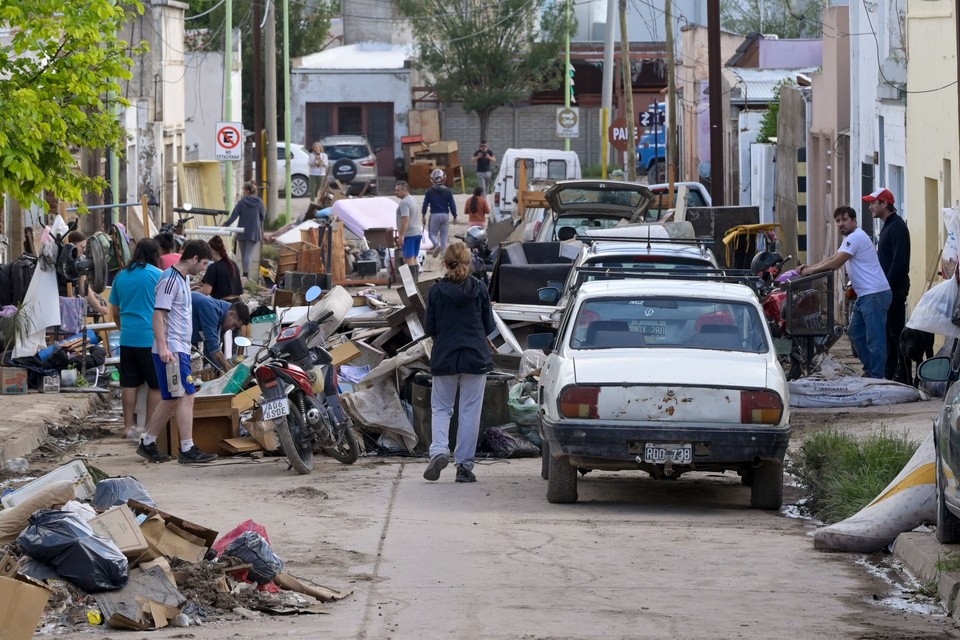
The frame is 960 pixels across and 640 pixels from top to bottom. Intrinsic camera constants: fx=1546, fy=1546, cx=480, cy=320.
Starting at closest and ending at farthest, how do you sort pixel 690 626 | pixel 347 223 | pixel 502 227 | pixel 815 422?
pixel 690 626
pixel 815 422
pixel 502 227
pixel 347 223

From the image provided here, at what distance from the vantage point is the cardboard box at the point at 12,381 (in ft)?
50.8

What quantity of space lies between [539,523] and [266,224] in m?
31.7

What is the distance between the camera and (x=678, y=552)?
8.56m

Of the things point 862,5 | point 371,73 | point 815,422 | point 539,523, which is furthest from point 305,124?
point 539,523

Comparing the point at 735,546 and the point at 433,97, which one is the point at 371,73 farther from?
the point at 735,546

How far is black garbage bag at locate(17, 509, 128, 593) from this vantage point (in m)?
6.83

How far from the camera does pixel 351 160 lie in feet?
175

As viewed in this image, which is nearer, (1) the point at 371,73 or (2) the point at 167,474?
(2) the point at 167,474

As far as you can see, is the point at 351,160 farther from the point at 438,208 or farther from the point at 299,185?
the point at 438,208

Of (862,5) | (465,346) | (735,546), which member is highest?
(862,5)

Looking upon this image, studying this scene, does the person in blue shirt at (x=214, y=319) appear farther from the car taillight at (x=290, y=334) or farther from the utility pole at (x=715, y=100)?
the utility pole at (x=715, y=100)

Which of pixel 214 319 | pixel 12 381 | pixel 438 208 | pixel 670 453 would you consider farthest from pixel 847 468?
pixel 438 208

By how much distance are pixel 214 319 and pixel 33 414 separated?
6.01ft

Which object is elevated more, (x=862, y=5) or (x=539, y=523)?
(x=862, y=5)
